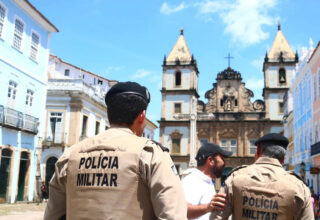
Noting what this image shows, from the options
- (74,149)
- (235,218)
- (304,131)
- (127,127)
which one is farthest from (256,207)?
(304,131)

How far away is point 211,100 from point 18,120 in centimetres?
2887

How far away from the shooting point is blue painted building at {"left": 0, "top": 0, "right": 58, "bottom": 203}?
55.5 feet

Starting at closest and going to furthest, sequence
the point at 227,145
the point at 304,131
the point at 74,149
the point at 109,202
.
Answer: the point at 109,202, the point at 74,149, the point at 304,131, the point at 227,145

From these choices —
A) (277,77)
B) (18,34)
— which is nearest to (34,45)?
(18,34)

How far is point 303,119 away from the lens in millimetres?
24906

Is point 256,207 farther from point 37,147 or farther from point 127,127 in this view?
point 37,147

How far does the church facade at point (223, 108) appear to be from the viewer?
41188 millimetres

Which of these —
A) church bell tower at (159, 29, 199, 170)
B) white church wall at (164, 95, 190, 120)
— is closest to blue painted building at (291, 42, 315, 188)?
church bell tower at (159, 29, 199, 170)

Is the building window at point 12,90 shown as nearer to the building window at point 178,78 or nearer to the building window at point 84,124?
the building window at point 84,124

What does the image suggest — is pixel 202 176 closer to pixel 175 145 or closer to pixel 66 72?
pixel 66 72

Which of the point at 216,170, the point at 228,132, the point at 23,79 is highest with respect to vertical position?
the point at 23,79

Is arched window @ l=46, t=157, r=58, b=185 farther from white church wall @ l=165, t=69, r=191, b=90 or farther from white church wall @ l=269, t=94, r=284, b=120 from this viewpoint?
white church wall @ l=269, t=94, r=284, b=120

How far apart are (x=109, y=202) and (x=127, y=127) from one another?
0.50 meters

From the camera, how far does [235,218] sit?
9.37 ft
